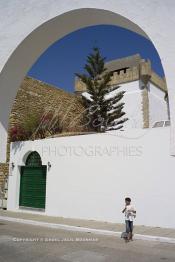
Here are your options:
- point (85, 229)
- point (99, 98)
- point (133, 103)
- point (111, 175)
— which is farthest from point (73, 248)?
point (133, 103)

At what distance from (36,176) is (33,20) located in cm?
498

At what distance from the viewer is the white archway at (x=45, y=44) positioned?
693cm

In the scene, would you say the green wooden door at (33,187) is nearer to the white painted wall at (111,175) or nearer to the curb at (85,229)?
the white painted wall at (111,175)

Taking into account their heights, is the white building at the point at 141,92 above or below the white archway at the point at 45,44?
above

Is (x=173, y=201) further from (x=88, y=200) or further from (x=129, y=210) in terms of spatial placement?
(x=88, y=200)

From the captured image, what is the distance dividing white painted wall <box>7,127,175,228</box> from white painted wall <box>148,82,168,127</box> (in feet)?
40.7

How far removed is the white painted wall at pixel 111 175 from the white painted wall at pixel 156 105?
12417 mm

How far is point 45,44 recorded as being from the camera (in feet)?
28.3

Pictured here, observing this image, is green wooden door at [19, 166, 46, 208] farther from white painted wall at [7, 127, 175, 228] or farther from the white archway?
the white archway

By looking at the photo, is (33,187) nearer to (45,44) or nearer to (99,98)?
(45,44)

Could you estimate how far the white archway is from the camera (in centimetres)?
693

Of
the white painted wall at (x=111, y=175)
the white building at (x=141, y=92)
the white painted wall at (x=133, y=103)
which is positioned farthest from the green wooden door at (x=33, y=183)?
the white painted wall at (x=133, y=103)

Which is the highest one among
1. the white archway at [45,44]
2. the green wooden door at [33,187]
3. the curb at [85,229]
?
the white archway at [45,44]

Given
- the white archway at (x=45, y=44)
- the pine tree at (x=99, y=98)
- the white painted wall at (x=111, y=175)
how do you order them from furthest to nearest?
the pine tree at (x=99, y=98) → the white painted wall at (x=111, y=175) → the white archway at (x=45, y=44)
